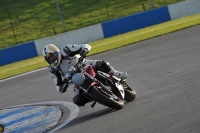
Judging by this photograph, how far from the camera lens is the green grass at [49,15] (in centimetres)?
3322

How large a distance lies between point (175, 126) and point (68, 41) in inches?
876

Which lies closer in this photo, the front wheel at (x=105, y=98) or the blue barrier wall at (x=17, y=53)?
the front wheel at (x=105, y=98)

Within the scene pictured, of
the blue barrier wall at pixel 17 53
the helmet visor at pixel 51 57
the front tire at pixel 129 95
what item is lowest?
the blue barrier wall at pixel 17 53

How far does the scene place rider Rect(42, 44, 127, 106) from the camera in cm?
994

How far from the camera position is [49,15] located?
35.7 m

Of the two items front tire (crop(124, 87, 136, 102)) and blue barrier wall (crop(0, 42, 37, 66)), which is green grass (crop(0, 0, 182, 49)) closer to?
blue barrier wall (crop(0, 42, 37, 66))

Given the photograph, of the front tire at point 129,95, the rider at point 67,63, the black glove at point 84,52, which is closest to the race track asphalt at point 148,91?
the front tire at point 129,95

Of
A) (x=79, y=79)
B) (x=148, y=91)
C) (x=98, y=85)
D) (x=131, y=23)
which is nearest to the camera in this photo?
(x=79, y=79)

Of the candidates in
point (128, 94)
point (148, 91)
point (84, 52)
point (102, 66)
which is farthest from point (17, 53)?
point (102, 66)

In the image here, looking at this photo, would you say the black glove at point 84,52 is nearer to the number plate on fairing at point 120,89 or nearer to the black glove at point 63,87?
the black glove at point 63,87

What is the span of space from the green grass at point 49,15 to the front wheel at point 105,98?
2288 centimetres

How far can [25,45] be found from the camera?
28406mm

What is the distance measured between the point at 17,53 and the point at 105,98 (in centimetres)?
1938

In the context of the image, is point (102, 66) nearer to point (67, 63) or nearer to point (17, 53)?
point (67, 63)
